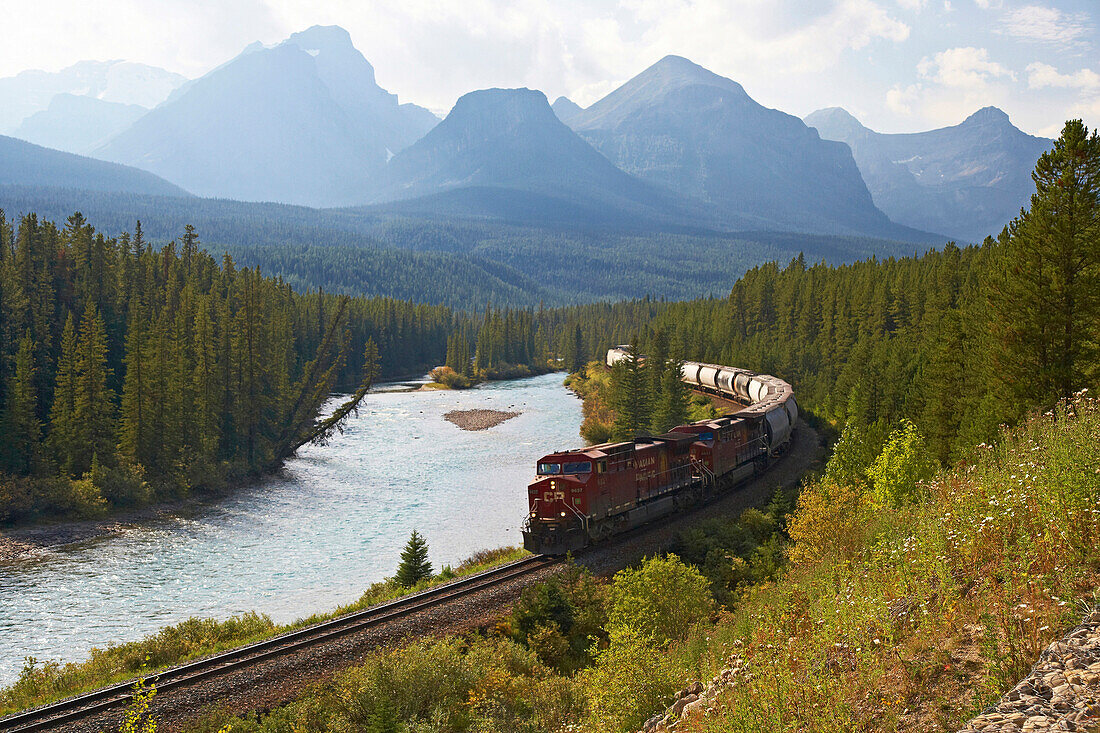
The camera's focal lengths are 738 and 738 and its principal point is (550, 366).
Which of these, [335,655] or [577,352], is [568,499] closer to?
[335,655]

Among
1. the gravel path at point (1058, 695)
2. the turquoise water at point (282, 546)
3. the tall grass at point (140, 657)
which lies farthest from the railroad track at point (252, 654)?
the gravel path at point (1058, 695)

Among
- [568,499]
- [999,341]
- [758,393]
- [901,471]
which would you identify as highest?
[999,341]

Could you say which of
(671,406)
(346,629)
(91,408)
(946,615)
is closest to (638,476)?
(346,629)

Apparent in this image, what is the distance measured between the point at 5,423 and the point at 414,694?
5634cm

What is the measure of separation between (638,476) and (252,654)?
2111 centimetres

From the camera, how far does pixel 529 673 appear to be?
24.2 m

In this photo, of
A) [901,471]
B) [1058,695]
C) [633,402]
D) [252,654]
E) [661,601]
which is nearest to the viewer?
[1058,695]

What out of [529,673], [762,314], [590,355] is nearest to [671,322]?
[762,314]

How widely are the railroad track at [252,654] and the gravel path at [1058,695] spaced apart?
2205 cm

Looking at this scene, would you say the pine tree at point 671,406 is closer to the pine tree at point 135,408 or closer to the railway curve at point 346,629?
the railway curve at point 346,629

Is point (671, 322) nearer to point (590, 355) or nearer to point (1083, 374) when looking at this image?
point (590, 355)

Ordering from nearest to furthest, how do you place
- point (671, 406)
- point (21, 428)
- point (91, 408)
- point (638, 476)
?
1. point (638, 476)
2. point (21, 428)
3. point (91, 408)
4. point (671, 406)

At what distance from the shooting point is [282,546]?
48094 millimetres

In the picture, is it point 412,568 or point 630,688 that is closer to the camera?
point 630,688
